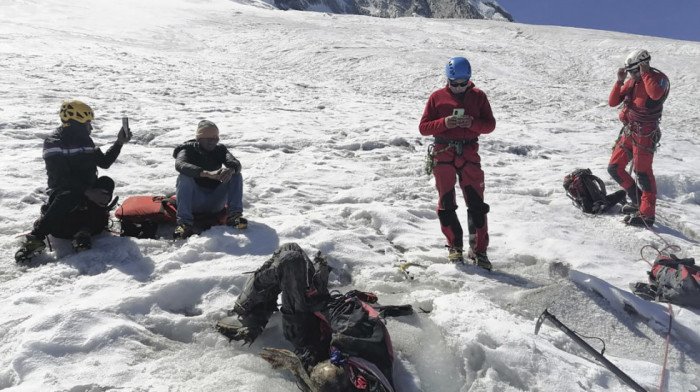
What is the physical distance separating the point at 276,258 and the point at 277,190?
377 cm

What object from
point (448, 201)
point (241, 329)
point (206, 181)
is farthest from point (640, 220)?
point (206, 181)

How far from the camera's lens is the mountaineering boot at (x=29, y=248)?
462 cm

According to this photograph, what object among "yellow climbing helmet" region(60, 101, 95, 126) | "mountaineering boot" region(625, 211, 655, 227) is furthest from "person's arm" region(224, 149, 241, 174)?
"mountaineering boot" region(625, 211, 655, 227)

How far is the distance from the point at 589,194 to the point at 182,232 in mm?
5611

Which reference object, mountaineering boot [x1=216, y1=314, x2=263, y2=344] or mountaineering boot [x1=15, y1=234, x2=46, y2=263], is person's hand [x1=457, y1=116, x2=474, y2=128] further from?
mountaineering boot [x1=15, y1=234, x2=46, y2=263]

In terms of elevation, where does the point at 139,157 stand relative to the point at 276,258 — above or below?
below

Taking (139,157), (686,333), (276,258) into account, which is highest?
(276,258)

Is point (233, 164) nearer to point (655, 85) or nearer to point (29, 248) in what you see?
point (29, 248)

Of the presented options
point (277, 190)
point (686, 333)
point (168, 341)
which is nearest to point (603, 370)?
point (686, 333)

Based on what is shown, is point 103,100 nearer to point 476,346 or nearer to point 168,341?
point 168,341

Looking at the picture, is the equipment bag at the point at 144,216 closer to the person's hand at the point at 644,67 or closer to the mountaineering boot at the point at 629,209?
the mountaineering boot at the point at 629,209

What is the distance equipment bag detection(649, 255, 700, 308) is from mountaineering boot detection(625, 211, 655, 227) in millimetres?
1748

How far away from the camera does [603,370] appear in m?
3.49

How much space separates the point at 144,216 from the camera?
217 inches
